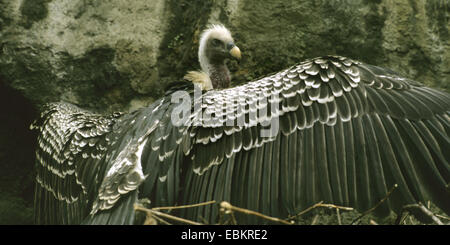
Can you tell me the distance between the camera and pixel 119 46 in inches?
231

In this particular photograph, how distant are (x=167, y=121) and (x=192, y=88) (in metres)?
0.44

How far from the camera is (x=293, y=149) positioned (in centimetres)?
402

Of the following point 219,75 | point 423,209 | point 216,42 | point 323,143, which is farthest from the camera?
point 219,75

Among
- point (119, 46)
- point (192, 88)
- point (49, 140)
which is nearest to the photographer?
point (192, 88)

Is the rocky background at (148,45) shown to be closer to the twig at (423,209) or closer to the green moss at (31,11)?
the green moss at (31,11)

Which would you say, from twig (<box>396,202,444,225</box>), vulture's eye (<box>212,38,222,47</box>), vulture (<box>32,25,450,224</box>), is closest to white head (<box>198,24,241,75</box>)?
vulture's eye (<box>212,38,222,47</box>)

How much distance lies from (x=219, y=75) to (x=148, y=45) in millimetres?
813

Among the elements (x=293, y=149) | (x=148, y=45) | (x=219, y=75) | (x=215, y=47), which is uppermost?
(x=148, y=45)

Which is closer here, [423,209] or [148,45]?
[423,209]

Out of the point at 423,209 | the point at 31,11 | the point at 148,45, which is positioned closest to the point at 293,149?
the point at 423,209

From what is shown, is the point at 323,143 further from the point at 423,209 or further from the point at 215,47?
the point at 215,47

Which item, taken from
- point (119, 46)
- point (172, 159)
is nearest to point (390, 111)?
point (172, 159)
